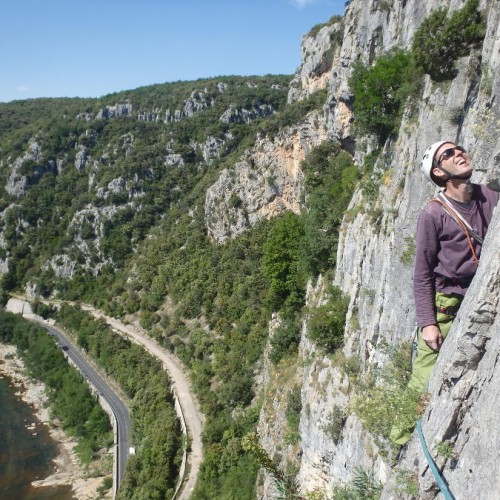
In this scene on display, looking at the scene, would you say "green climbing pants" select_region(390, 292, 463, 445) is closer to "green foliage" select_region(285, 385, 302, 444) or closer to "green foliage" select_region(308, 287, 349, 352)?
"green foliage" select_region(308, 287, 349, 352)

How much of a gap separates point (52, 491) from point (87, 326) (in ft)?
74.5

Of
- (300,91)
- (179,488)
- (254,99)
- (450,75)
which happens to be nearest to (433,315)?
(450,75)

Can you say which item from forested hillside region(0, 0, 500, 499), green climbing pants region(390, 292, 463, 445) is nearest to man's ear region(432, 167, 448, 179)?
forested hillside region(0, 0, 500, 499)

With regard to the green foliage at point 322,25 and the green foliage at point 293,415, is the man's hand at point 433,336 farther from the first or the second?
the green foliage at point 322,25

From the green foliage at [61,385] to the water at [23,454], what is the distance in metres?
2.40

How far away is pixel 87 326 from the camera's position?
174ft

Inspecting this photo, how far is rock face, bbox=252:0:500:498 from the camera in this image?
428 cm

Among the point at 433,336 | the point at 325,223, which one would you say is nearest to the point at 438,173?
the point at 433,336

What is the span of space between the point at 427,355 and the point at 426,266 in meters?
1.26

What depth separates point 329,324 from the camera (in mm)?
16750

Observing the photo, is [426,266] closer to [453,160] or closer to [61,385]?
[453,160]

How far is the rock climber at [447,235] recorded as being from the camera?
463 centimetres

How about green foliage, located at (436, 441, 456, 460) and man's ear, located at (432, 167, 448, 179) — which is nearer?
green foliage, located at (436, 441, 456, 460)

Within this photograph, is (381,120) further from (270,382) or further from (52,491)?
(52,491)
